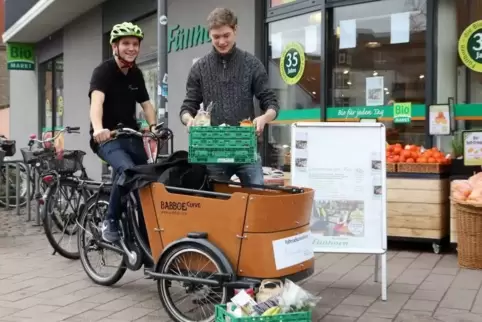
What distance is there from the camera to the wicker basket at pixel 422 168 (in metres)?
6.32

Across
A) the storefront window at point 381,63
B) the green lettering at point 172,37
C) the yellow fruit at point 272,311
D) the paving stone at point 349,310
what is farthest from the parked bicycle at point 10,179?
the yellow fruit at point 272,311

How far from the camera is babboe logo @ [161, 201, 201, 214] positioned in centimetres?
399

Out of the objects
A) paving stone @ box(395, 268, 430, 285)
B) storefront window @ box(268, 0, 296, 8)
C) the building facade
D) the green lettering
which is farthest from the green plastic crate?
the green lettering

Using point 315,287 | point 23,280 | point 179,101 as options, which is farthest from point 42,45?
point 315,287

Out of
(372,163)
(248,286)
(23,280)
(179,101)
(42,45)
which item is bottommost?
(23,280)

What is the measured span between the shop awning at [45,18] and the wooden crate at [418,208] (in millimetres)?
9362

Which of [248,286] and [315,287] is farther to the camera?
[315,287]

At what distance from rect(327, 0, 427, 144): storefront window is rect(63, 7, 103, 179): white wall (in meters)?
7.45

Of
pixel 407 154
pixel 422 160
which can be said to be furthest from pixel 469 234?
pixel 407 154

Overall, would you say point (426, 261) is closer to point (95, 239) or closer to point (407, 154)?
point (407, 154)

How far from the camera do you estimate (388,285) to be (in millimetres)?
5184

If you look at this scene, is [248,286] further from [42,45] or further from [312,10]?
[42,45]

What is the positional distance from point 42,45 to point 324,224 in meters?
16.2

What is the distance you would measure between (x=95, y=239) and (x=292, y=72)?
4.41 meters
